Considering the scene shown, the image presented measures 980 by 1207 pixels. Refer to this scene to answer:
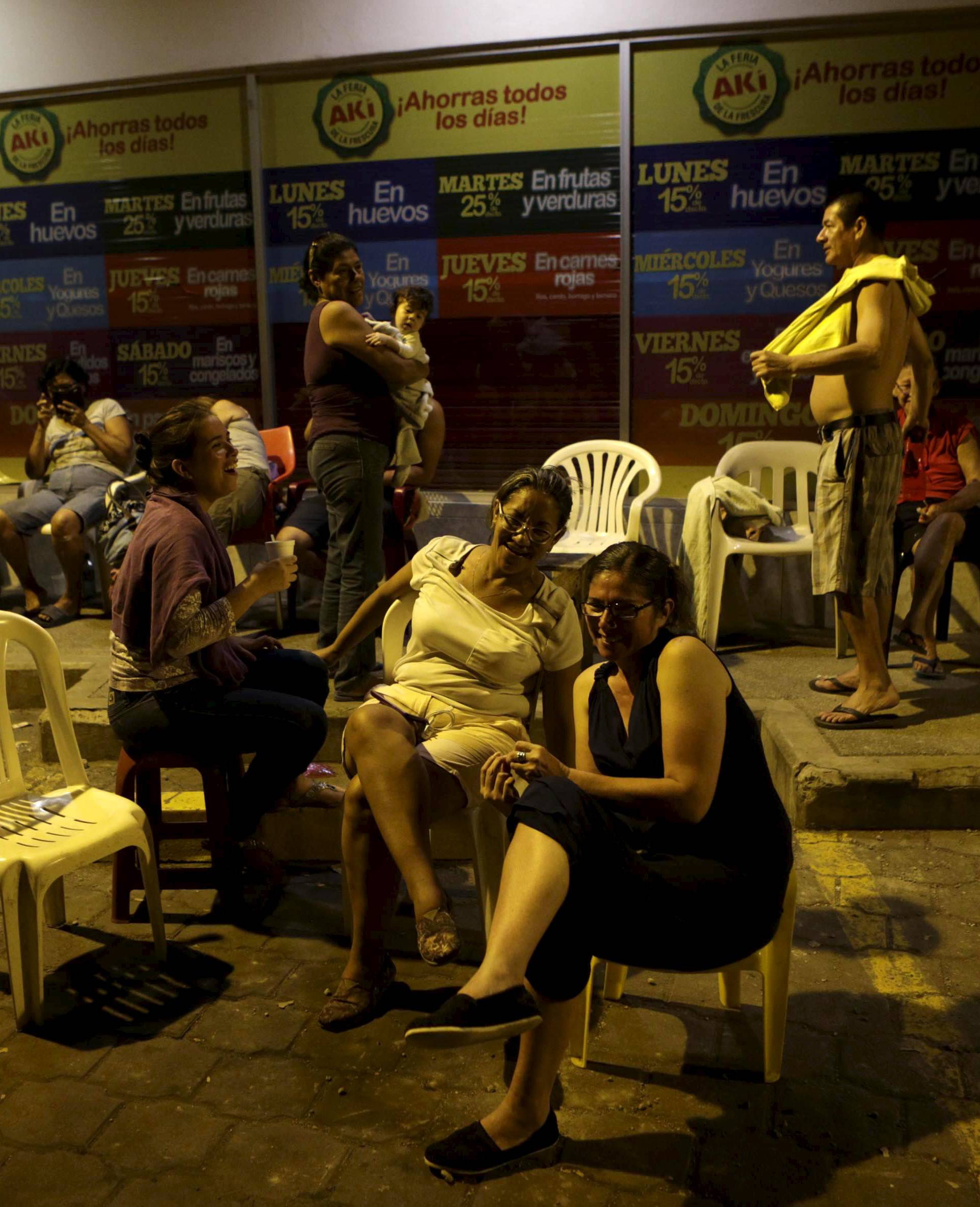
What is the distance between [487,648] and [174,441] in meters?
1.12

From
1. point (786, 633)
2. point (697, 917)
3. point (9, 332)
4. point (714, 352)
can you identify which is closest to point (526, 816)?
point (697, 917)

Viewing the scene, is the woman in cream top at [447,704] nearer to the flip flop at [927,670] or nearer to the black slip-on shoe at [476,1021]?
the black slip-on shoe at [476,1021]

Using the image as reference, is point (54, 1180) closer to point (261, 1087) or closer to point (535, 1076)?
point (261, 1087)

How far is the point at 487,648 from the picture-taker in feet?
11.2

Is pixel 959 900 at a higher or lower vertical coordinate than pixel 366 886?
lower

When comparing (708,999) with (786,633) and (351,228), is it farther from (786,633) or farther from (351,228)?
(351,228)

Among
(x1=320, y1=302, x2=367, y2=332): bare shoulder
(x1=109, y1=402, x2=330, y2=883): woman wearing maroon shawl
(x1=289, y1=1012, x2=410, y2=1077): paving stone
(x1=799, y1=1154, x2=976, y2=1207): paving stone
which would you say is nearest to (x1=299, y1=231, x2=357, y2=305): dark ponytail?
(x1=320, y1=302, x2=367, y2=332): bare shoulder

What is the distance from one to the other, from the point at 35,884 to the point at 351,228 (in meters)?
4.89

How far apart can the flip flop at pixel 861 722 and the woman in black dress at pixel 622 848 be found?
204 centimetres

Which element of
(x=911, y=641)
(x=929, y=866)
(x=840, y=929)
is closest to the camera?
(x=840, y=929)

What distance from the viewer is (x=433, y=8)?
6.48 metres

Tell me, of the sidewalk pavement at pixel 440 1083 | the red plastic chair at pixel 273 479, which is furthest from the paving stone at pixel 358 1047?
the red plastic chair at pixel 273 479

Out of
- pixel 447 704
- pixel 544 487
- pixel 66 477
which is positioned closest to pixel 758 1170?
pixel 447 704

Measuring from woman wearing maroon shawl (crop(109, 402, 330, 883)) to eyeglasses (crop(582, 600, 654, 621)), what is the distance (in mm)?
1167
